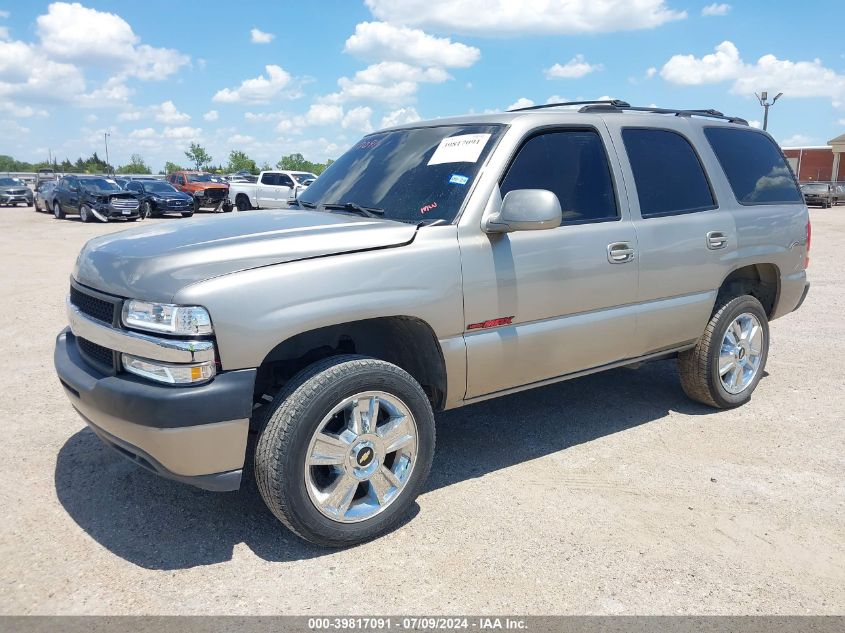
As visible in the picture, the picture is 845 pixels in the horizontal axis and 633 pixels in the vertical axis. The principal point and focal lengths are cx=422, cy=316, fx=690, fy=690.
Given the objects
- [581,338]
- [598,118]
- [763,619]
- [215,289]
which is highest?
[598,118]

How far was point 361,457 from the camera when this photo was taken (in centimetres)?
314

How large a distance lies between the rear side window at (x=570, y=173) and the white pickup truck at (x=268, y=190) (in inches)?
888

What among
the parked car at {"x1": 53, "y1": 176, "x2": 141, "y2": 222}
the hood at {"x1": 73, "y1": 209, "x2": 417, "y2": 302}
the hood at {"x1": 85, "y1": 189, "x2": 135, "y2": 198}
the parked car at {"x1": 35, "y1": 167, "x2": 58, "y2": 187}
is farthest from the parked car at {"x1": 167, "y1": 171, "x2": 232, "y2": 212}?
the hood at {"x1": 73, "y1": 209, "x2": 417, "y2": 302}

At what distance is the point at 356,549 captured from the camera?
10.4ft

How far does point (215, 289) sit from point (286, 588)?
1.26 m

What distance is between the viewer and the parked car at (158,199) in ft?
84.1

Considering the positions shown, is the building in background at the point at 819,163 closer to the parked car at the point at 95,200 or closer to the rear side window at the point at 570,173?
the parked car at the point at 95,200

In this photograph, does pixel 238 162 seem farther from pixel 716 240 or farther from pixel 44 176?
pixel 716 240

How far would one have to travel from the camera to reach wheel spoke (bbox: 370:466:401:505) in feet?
10.6

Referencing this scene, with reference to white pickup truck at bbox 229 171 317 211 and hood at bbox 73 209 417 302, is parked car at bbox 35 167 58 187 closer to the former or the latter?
white pickup truck at bbox 229 171 317 211

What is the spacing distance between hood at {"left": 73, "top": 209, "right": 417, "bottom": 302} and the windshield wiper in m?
0.13

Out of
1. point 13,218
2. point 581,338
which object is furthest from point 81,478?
point 13,218

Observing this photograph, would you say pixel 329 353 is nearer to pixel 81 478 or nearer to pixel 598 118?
pixel 81 478

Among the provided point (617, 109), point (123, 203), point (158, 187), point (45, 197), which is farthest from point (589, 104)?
point (45, 197)
